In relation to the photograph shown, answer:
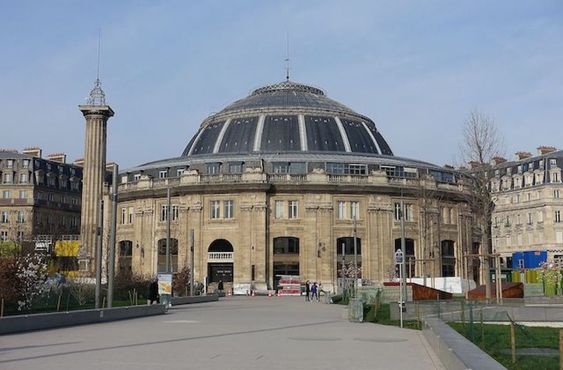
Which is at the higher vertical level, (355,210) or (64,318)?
(355,210)

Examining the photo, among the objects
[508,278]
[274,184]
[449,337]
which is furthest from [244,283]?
[449,337]

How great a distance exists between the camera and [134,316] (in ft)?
106

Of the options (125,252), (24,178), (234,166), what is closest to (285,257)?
(234,166)

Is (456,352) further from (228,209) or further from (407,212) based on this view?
(407,212)

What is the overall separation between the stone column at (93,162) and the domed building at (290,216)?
552 centimetres

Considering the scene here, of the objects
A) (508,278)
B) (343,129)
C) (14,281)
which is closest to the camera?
(14,281)

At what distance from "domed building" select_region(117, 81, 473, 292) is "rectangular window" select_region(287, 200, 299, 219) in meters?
0.13

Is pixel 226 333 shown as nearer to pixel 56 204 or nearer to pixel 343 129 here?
pixel 343 129

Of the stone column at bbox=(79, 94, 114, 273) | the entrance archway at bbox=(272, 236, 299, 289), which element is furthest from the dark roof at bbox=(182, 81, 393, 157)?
the stone column at bbox=(79, 94, 114, 273)

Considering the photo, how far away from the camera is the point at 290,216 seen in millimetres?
78188

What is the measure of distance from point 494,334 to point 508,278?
53.1 m

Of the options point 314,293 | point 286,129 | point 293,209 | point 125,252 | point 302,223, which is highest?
point 286,129

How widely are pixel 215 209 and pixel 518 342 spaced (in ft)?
202

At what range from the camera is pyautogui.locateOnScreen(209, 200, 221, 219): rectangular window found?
3113 inches
